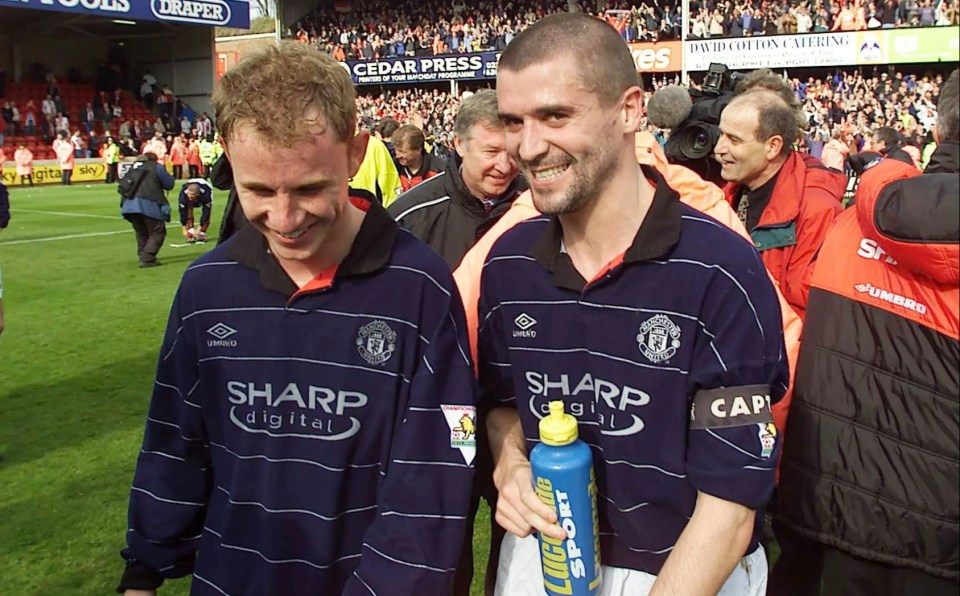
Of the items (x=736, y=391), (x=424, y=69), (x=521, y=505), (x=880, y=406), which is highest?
(x=424, y=69)

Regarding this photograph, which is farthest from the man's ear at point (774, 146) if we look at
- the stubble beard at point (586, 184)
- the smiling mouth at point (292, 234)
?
the smiling mouth at point (292, 234)

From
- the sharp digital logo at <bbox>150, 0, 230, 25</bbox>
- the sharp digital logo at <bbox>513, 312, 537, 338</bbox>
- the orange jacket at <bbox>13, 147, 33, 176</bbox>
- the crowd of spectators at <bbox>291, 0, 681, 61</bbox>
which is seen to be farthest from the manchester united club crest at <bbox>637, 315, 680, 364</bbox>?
the sharp digital logo at <bbox>150, 0, 230, 25</bbox>

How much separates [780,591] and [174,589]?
258cm

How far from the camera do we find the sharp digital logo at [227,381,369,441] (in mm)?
1887

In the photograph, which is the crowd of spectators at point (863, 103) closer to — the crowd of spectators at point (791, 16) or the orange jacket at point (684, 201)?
the crowd of spectators at point (791, 16)

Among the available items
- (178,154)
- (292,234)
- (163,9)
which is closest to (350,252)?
(292,234)

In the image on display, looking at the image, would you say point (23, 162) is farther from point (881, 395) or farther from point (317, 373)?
point (881, 395)

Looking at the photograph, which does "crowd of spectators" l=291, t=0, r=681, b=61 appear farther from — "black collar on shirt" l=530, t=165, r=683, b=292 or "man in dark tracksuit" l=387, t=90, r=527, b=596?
"black collar on shirt" l=530, t=165, r=683, b=292

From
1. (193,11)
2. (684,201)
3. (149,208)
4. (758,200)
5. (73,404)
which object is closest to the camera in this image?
(684,201)

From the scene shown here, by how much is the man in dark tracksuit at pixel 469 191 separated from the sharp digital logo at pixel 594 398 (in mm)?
1754

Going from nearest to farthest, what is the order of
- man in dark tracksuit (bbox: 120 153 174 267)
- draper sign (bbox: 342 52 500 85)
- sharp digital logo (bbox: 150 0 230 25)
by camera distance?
man in dark tracksuit (bbox: 120 153 174 267)
sharp digital logo (bbox: 150 0 230 25)
draper sign (bbox: 342 52 500 85)

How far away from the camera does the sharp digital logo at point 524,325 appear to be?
1936mm

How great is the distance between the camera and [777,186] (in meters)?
3.78

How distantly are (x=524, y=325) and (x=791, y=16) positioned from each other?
113 ft
